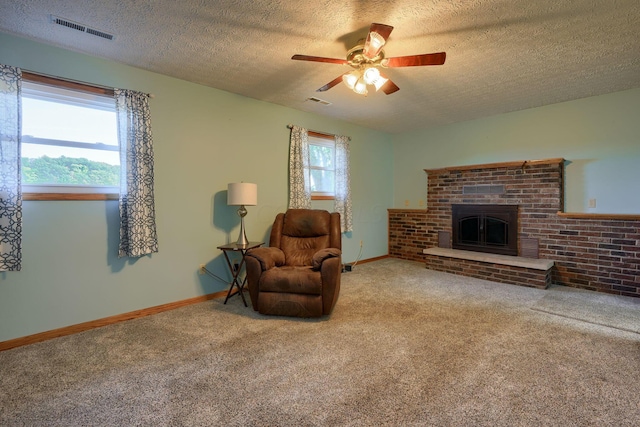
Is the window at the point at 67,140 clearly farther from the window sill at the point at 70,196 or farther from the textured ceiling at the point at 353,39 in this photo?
the textured ceiling at the point at 353,39

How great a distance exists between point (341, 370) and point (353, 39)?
255cm

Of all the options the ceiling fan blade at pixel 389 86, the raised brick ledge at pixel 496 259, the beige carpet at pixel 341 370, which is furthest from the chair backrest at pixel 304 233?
the raised brick ledge at pixel 496 259

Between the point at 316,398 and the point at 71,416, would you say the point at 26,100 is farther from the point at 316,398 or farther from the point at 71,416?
the point at 316,398

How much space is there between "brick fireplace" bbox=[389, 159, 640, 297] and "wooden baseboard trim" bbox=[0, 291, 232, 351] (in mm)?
3680

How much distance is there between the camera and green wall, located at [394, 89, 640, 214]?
11.9 feet

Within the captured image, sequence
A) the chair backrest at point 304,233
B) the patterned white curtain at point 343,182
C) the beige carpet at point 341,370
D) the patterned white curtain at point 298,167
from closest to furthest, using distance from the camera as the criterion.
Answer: the beige carpet at point 341,370
the chair backrest at point 304,233
the patterned white curtain at point 298,167
the patterned white curtain at point 343,182

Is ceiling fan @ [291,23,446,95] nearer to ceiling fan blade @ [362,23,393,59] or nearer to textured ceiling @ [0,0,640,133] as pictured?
ceiling fan blade @ [362,23,393,59]

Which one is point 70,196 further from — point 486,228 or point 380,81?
point 486,228

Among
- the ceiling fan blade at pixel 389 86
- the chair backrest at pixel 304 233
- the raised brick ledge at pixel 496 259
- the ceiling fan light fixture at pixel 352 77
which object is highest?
the ceiling fan light fixture at pixel 352 77

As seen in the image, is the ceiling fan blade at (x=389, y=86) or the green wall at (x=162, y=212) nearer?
the green wall at (x=162, y=212)

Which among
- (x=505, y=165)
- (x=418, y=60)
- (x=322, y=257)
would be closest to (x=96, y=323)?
(x=322, y=257)

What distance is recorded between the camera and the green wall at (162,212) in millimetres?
2502

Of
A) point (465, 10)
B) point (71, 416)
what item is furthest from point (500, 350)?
point (71, 416)

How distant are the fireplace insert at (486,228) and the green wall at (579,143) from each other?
2.38ft
